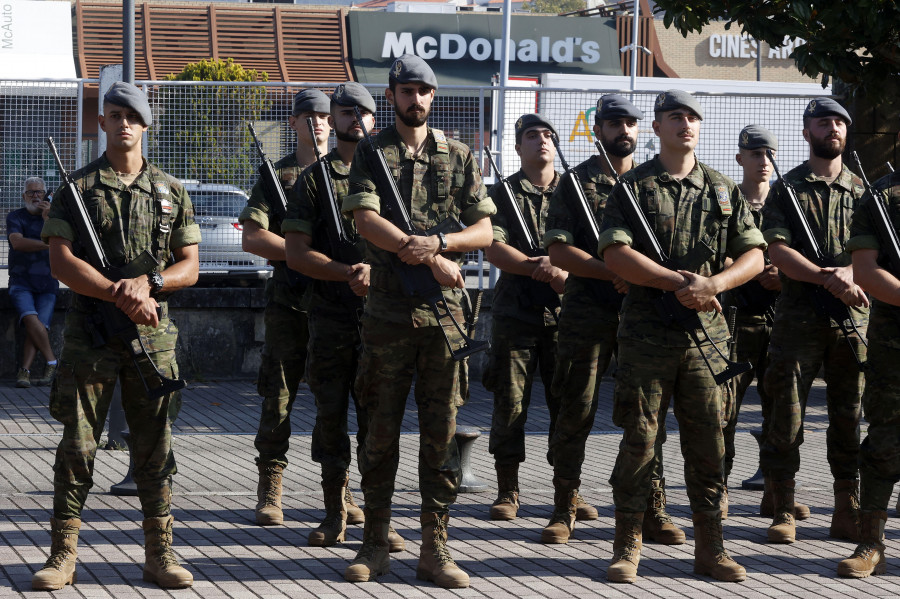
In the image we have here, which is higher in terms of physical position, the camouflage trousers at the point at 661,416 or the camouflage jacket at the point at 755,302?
the camouflage jacket at the point at 755,302

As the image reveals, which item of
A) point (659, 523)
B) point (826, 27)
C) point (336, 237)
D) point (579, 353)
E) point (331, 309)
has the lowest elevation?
point (659, 523)

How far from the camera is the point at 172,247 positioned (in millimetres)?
5773

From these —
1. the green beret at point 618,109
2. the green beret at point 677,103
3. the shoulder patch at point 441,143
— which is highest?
the green beret at point 618,109

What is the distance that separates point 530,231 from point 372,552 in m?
2.40

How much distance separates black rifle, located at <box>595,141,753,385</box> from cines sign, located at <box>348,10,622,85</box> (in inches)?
1212

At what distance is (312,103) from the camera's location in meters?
7.13

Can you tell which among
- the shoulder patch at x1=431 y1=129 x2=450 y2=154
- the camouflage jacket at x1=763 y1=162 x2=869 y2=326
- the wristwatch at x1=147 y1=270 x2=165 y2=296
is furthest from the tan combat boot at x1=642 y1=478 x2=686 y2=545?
the wristwatch at x1=147 y1=270 x2=165 y2=296

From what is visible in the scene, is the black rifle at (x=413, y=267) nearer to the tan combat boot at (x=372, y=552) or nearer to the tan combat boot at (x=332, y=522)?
the tan combat boot at (x=372, y=552)

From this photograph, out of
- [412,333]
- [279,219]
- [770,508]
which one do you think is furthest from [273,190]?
[770,508]

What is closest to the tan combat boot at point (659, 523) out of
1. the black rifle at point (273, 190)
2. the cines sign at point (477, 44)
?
the black rifle at point (273, 190)

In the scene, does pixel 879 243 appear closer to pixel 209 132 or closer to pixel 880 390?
pixel 880 390

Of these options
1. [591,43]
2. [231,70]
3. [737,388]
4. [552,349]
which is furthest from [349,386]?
[591,43]

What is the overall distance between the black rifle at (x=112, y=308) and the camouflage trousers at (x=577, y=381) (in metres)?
2.22

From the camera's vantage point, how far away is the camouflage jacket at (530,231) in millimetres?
7262
